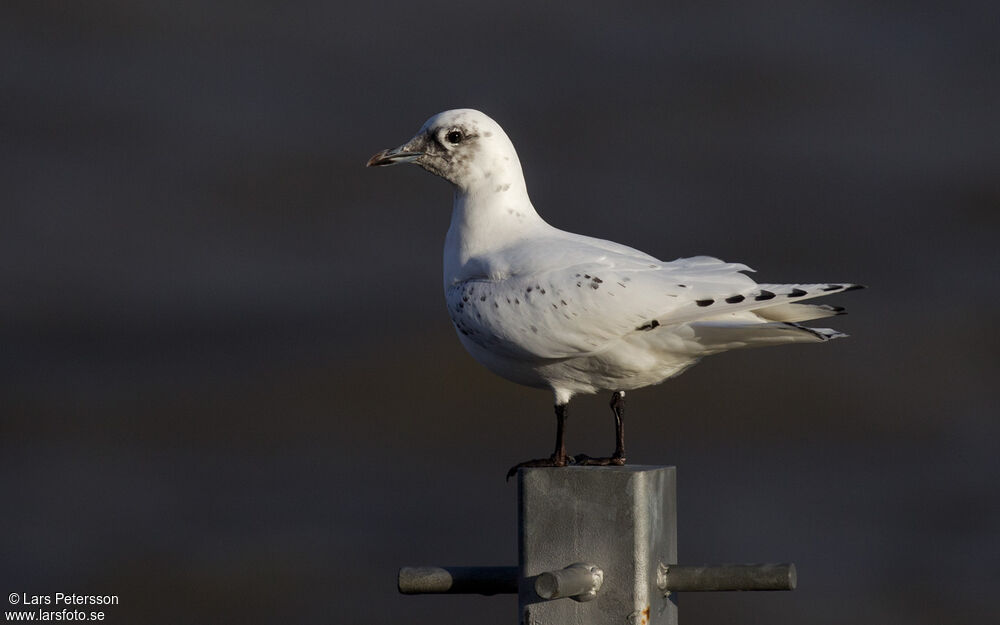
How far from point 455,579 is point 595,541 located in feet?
1.46

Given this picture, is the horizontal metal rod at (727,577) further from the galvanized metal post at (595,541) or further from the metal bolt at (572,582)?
the metal bolt at (572,582)

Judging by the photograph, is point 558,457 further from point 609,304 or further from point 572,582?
point 572,582

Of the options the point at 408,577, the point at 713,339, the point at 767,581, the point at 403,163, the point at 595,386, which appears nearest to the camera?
the point at 767,581

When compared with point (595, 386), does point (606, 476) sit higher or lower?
lower

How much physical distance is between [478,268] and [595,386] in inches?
22.0

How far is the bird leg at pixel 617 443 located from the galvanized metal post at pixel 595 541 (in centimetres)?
49

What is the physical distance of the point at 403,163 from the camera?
190 inches

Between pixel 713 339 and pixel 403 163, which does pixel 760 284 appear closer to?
pixel 713 339

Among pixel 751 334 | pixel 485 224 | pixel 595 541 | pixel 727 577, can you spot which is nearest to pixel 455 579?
pixel 595 541

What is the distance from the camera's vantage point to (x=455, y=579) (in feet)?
12.4

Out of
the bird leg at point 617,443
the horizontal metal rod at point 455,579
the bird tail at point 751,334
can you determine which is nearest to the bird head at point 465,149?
the bird leg at point 617,443

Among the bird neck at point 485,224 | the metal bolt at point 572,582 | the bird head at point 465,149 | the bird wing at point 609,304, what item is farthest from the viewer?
the bird head at point 465,149

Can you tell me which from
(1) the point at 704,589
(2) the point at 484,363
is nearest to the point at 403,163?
(2) the point at 484,363

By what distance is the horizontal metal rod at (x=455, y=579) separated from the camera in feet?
12.4
